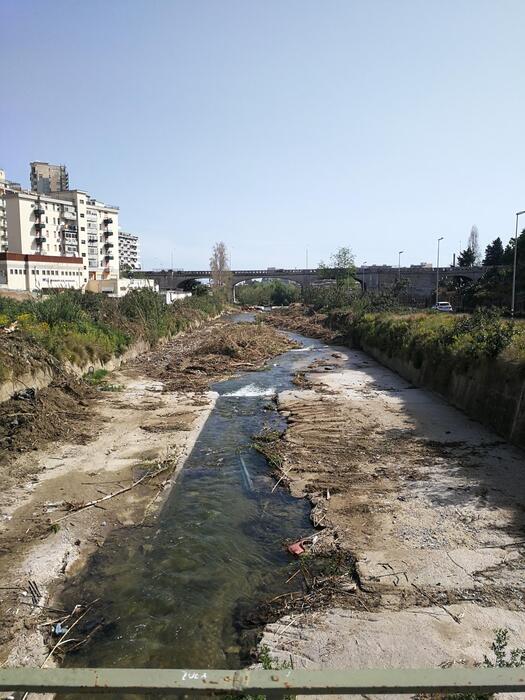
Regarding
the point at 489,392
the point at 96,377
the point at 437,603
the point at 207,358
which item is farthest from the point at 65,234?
the point at 437,603

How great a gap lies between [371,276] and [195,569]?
4028 inches

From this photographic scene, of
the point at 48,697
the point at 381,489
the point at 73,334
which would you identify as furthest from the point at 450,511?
the point at 73,334

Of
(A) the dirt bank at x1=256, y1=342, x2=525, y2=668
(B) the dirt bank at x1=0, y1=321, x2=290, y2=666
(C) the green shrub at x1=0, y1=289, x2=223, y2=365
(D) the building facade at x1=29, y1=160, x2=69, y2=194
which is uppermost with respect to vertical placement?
(D) the building facade at x1=29, y1=160, x2=69, y2=194

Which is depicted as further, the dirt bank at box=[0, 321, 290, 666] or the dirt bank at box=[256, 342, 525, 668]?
the dirt bank at box=[0, 321, 290, 666]

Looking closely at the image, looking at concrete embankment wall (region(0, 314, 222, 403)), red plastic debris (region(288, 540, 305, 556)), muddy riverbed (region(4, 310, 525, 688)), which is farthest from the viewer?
concrete embankment wall (region(0, 314, 222, 403))

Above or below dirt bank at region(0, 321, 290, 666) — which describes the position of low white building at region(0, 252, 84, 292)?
above

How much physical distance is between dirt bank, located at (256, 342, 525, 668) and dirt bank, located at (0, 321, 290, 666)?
3.63 metres

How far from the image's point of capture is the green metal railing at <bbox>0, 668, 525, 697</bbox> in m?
2.17

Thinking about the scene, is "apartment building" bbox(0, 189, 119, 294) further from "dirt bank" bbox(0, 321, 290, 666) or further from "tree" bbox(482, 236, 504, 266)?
"tree" bbox(482, 236, 504, 266)

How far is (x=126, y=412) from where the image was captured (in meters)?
20.9

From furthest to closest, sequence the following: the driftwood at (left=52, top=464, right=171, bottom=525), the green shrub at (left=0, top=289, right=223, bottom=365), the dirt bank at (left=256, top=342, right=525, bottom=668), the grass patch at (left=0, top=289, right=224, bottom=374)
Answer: the green shrub at (left=0, top=289, right=223, bottom=365)
the grass patch at (left=0, top=289, right=224, bottom=374)
the driftwood at (left=52, top=464, right=171, bottom=525)
the dirt bank at (left=256, top=342, right=525, bottom=668)

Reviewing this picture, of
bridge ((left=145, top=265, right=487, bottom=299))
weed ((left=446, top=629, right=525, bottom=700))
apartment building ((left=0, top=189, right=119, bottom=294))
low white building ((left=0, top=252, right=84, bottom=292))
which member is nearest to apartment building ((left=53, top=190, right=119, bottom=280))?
apartment building ((left=0, top=189, right=119, bottom=294))

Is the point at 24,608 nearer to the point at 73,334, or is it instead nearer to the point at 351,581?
the point at 351,581

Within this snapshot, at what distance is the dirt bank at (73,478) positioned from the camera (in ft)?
27.8
